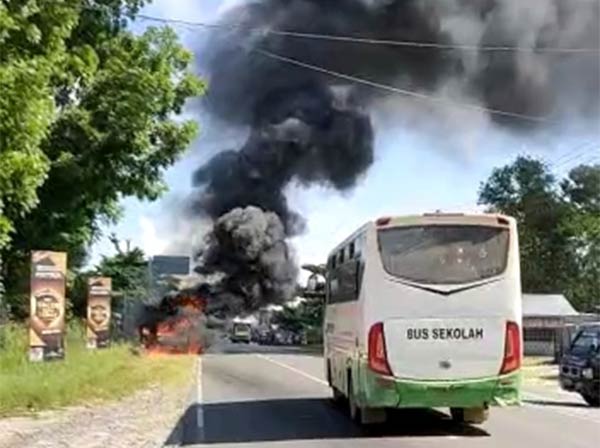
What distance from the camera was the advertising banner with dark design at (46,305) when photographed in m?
20.8

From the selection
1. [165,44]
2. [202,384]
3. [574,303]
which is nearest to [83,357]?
[202,384]

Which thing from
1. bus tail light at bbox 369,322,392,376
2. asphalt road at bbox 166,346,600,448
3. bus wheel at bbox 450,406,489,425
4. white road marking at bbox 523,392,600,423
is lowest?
white road marking at bbox 523,392,600,423

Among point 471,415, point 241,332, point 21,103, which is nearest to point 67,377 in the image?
point 471,415

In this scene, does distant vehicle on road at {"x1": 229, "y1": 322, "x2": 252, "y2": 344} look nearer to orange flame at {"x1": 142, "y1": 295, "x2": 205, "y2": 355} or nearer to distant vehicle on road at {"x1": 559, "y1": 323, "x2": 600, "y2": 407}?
orange flame at {"x1": 142, "y1": 295, "x2": 205, "y2": 355}

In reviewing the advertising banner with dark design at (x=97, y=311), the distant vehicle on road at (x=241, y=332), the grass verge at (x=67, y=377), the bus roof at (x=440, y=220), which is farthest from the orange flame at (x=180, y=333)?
the bus roof at (x=440, y=220)

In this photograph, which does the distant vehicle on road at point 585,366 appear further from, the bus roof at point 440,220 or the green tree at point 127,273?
the green tree at point 127,273

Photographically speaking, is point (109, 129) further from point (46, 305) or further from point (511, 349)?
point (511, 349)

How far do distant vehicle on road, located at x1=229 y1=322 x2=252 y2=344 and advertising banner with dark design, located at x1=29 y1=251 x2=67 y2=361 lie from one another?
168 ft

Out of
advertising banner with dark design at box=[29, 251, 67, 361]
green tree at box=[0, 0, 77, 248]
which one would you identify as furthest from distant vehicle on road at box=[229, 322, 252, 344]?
green tree at box=[0, 0, 77, 248]

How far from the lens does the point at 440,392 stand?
1634 cm

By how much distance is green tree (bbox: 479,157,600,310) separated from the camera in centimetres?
8725

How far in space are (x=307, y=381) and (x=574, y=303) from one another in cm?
5967

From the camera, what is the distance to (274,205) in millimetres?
65812

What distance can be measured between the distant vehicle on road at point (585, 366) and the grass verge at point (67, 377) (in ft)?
32.6
